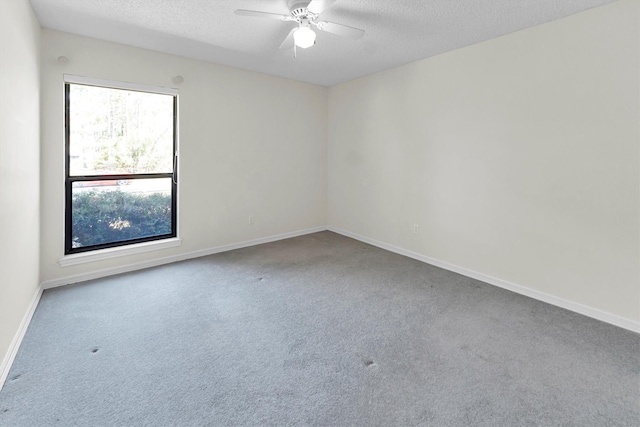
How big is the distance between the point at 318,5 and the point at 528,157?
7.60 ft

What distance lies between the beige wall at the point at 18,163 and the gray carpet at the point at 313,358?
1.05 feet

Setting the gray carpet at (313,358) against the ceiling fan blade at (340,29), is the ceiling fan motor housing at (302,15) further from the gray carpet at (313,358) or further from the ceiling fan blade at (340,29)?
the gray carpet at (313,358)

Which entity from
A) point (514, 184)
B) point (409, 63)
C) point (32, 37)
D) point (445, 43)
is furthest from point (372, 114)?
point (32, 37)

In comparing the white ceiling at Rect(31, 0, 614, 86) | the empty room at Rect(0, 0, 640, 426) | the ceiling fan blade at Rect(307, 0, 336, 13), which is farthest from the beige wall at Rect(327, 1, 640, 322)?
the ceiling fan blade at Rect(307, 0, 336, 13)

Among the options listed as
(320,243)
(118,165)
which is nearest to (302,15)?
(118,165)

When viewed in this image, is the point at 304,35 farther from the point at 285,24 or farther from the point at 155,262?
the point at 155,262

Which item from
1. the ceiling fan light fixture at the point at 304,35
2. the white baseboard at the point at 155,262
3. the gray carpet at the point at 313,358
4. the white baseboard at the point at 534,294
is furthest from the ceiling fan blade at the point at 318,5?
the white baseboard at the point at 155,262

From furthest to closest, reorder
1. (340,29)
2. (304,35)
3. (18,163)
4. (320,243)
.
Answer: (320,243)
(340,29)
(304,35)
(18,163)

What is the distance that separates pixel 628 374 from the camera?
1.97 metres

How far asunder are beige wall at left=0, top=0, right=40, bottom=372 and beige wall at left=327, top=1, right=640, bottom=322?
12.2ft

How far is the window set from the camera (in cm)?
329

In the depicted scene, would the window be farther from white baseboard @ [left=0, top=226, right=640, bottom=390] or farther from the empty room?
white baseboard @ [left=0, top=226, right=640, bottom=390]

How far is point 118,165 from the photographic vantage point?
356 cm

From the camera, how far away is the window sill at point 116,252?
10.6 feet
